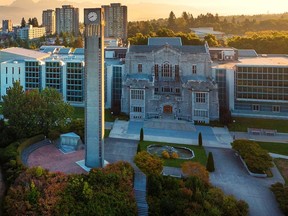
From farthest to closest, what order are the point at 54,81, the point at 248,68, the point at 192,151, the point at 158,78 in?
the point at 54,81
the point at 158,78
the point at 248,68
the point at 192,151

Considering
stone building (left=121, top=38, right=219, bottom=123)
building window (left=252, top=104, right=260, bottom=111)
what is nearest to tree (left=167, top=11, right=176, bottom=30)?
stone building (left=121, top=38, right=219, bottom=123)

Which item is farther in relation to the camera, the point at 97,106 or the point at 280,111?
the point at 280,111

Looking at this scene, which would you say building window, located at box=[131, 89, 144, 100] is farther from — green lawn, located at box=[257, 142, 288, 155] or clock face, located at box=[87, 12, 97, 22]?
clock face, located at box=[87, 12, 97, 22]

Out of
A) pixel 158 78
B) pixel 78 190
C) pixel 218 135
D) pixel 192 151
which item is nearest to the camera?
pixel 78 190

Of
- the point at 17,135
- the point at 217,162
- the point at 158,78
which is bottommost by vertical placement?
the point at 217,162

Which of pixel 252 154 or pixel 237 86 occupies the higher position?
pixel 237 86

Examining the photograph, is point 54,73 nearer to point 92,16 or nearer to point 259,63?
point 92,16

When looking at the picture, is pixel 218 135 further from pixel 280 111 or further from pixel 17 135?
pixel 17 135

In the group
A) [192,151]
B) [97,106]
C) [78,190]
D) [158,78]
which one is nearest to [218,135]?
[192,151]

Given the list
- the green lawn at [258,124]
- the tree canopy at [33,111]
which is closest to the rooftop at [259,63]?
the green lawn at [258,124]
